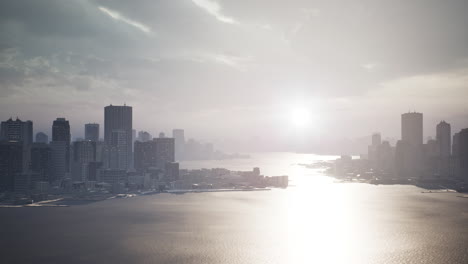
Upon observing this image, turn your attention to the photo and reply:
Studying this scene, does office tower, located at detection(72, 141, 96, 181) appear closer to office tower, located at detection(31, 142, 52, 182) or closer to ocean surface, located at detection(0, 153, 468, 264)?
office tower, located at detection(31, 142, 52, 182)

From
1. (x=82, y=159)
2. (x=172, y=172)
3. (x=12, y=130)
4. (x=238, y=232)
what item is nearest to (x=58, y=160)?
(x=82, y=159)

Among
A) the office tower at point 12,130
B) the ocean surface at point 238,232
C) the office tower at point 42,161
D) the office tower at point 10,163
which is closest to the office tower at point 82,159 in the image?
the office tower at point 42,161

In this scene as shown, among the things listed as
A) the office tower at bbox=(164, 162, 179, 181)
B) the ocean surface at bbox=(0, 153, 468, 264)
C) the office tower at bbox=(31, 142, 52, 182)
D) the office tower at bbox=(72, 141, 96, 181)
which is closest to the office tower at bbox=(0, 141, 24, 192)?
the office tower at bbox=(31, 142, 52, 182)

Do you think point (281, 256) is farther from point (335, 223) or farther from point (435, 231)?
point (435, 231)

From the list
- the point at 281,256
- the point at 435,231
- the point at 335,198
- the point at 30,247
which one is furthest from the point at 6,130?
the point at 435,231

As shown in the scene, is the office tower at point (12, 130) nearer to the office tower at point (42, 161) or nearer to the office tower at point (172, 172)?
the office tower at point (42, 161)

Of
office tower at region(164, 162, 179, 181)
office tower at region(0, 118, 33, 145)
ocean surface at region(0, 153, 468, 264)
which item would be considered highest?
office tower at region(0, 118, 33, 145)

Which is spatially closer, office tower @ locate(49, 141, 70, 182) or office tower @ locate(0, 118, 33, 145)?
office tower @ locate(49, 141, 70, 182)
